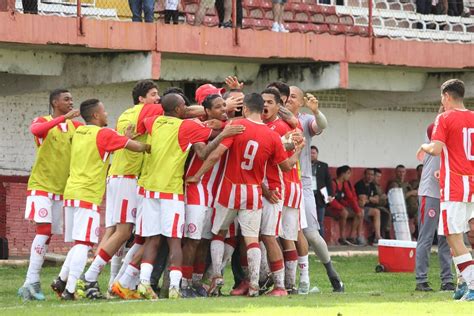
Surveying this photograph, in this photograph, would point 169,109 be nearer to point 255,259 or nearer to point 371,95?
point 255,259

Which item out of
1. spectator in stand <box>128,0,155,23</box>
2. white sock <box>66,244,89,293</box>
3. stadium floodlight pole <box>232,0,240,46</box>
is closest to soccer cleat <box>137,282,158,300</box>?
white sock <box>66,244,89,293</box>

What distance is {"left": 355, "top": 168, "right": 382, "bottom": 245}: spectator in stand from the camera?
29.7m

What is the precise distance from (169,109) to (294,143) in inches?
55.6

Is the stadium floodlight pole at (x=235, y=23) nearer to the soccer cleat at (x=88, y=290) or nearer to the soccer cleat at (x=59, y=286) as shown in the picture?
the soccer cleat at (x=88, y=290)

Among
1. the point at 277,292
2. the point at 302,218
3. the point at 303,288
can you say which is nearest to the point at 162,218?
the point at 277,292

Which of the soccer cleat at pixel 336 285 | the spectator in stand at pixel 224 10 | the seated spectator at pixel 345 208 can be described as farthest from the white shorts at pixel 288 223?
the seated spectator at pixel 345 208

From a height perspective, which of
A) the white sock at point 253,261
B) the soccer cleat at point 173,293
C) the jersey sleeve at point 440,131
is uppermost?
the jersey sleeve at point 440,131

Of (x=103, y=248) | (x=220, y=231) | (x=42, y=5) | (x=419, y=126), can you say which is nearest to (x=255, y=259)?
(x=220, y=231)

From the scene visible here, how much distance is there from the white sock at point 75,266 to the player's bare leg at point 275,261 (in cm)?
194

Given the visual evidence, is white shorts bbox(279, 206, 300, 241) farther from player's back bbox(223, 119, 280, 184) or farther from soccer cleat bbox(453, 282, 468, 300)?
soccer cleat bbox(453, 282, 468, 300)

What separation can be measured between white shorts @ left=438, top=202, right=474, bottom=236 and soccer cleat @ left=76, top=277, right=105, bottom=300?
363cm

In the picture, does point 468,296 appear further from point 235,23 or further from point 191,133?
point 235,23

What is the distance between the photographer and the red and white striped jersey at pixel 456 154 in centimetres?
1441

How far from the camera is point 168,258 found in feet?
50.7
